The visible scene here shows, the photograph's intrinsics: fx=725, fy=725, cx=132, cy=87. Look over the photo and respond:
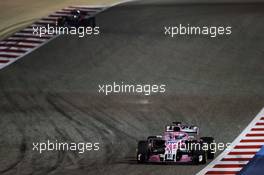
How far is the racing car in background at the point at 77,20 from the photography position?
55.5 ft

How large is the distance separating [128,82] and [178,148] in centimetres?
247

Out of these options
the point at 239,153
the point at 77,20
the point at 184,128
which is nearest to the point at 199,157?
the point at 184,128

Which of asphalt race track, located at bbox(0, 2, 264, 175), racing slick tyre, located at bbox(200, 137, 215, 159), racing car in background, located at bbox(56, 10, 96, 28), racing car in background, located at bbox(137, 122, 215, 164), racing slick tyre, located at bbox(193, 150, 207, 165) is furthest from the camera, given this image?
racing car in background, located at bbox(56, 10, 96, 28)

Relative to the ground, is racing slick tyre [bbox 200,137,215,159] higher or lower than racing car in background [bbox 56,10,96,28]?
lower

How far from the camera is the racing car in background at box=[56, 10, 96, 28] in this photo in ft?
55.5

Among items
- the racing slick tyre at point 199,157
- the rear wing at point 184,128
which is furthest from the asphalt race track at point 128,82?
the rear wing at point 184,128

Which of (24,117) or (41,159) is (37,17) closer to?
(24,117)

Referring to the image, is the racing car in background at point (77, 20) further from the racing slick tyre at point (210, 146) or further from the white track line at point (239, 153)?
the white track line at point (239, 153)

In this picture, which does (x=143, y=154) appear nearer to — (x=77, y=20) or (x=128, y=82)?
(x=128, y=82)

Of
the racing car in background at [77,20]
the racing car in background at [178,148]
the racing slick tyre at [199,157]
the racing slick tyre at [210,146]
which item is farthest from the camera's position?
the racing car in background at [77,20]

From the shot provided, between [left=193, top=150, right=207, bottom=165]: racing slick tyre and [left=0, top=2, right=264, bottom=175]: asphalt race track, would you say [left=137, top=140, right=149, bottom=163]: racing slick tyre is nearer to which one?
[left=0, top=2, right=264, bottom=175]: asphalt race track

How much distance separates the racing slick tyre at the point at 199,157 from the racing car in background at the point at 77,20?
4.34 meters

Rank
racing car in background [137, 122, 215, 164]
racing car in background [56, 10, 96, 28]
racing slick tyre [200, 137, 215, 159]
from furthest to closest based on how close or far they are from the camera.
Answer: racing car in background [56, 10, 96, 28]
racing slick tyre [200, 137, 215, 159]
racing car in background [137, 122, 215, 164]

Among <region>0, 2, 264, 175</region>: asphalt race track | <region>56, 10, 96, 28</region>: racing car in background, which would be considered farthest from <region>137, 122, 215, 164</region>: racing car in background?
<region>56, 10, 96, 28</region>: racing car in background
